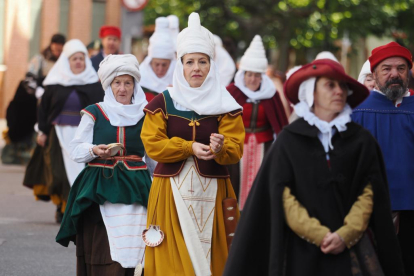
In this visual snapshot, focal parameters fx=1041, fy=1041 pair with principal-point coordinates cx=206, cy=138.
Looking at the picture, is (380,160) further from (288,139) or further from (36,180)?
(36,180)

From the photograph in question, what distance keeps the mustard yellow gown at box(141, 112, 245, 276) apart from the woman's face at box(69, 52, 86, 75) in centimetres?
493

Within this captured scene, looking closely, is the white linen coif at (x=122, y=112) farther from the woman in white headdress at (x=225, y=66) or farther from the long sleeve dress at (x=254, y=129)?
the woman in white headdress at (x=225, y=66)

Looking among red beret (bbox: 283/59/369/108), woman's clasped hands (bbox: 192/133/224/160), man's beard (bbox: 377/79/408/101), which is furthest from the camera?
man's beard (bbox: 377/79/408/101)

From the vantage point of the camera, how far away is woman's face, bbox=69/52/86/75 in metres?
12.1

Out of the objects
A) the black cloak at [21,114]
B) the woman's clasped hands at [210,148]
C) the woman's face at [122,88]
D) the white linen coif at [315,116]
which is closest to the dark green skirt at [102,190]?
the woman's face at [122,88]

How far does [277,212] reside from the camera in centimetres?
567

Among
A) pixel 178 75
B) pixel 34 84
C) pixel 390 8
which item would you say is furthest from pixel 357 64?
pixel 178 75

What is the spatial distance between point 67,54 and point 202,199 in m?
5.31

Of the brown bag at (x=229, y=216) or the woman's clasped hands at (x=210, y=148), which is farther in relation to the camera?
the brown bag at (x=229, y=216)

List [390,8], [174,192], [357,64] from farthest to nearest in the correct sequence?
[357,64] → [390,8] → [174,192]

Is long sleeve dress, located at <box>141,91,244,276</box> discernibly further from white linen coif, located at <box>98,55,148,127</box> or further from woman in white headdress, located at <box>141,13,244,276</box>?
white linen coif, located at <box>98,55,148,127</box>

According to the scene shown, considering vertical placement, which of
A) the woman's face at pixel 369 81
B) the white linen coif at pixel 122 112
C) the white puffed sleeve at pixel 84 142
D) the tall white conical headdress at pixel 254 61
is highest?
the tall white conical headdress at pixel 254 61

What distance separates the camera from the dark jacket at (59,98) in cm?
1195

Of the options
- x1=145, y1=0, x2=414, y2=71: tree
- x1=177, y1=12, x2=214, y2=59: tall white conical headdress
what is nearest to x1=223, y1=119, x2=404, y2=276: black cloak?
x1=177, y1=12, x2=214, y2=59: tall white conical headdress
